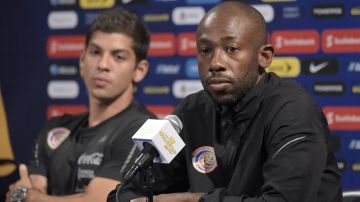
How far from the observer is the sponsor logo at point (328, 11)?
3211 millimetres

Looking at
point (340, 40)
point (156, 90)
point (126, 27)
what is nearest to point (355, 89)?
point (340, 40)

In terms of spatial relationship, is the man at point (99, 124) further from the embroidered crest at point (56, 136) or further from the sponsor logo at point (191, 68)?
the sponsor logo at point (191, 68)

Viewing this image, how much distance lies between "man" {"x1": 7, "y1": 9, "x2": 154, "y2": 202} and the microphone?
1.02 meters

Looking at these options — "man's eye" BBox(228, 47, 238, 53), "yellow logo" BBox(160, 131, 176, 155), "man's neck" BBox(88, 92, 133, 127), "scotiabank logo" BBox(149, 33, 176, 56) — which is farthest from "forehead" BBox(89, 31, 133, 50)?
"yellow logo" BBox(160, 131, 176, 155)

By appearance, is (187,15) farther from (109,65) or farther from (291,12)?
(109,65)

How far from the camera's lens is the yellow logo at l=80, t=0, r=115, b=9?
144 inches

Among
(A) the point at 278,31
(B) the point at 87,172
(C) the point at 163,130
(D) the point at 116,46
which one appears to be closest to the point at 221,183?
(C) the point at 163,130

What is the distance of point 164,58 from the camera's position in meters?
3.56

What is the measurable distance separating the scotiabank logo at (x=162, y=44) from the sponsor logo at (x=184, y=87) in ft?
0.58

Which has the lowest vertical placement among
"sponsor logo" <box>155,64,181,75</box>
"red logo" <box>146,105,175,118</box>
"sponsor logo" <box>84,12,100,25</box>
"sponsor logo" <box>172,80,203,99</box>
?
"red logo" <box>146,105,175,118</box>

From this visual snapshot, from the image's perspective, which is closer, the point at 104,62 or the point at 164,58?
the point at 104,62

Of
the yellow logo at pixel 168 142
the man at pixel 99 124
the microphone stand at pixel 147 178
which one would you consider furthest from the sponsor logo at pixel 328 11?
the microphone stand at pixel 147 178

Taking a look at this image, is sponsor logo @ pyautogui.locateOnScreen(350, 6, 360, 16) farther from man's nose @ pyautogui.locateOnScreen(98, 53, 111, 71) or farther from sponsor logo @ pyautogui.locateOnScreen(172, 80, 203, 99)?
man's nose @ pyautogui.locateOnScreen(98, 53, 111, 71)

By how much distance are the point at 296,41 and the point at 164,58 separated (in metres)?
0.76
